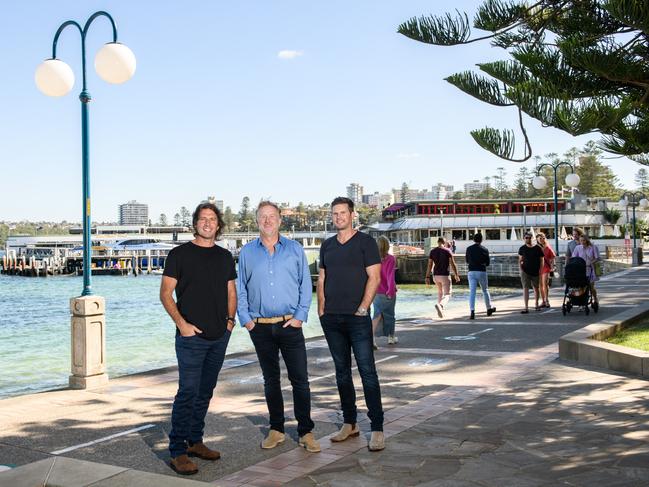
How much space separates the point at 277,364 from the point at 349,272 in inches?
32.6

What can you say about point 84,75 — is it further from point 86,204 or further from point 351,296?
point 351,296

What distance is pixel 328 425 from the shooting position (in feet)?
18.9

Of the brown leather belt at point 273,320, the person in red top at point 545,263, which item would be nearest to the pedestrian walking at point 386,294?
the brown leather belt at point 273,320

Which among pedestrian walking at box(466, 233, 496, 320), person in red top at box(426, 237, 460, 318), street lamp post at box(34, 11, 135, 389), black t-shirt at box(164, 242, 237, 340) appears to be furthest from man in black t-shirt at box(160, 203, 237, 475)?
person in red top at box(426, 237, 460, 318)

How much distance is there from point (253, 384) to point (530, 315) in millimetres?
8182

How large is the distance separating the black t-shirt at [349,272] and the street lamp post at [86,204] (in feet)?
11.5

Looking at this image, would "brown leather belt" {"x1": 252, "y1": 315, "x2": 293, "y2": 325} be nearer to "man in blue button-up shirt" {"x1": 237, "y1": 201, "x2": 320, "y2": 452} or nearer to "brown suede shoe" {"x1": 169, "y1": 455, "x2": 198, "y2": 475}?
"man in blue button-up shirt" {"x1": 237, "y1": 201, "x2": 320, "y2": 452}

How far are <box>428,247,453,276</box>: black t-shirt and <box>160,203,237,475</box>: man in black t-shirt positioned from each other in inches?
366

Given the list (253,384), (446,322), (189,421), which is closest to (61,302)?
(446,322)

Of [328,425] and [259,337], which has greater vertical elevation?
[259,337]

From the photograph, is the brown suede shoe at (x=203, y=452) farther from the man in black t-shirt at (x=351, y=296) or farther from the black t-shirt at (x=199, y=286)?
the man in black t-shirt at (x=351, y=296)

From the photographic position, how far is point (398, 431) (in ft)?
17.9

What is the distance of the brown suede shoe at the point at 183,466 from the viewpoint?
451 cm

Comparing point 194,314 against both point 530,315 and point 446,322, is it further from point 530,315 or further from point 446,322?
point 530,315
